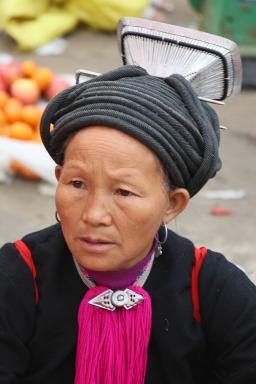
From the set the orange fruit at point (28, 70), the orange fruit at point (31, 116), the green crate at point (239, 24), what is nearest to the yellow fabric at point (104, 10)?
the green crate at point (239, 24)

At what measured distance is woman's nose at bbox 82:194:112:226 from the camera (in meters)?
1.99

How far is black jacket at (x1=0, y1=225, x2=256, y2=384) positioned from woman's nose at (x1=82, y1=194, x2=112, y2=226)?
0.33 metres

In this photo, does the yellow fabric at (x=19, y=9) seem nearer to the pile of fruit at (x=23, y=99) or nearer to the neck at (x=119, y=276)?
the pile of fruit at (x=23, y=99)

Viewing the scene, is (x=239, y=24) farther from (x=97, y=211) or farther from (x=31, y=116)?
(x=97, y=211)

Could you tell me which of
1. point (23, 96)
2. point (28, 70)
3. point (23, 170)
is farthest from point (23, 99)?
point (23, 170)

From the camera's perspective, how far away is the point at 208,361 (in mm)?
2396

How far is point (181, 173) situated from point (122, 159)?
183 millimetres

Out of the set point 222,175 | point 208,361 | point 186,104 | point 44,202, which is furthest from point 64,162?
A: point 222,175

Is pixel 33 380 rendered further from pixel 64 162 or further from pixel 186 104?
pixel 186 104

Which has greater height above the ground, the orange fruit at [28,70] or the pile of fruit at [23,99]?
the orange fruit at [28,70]

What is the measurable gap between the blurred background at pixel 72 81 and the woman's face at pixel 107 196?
38.6 inches

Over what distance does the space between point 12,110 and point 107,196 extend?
9.66 ft

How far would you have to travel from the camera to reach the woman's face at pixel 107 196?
200 cm

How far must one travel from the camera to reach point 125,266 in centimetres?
219
